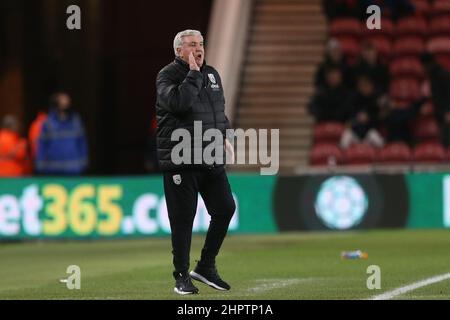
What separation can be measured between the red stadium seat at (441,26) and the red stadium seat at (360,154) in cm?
381

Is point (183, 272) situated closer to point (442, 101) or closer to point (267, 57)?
point (442, 101)

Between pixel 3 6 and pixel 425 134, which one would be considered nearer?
pixel 425 134

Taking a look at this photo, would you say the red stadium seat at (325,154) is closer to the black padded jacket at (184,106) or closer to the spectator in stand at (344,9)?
the spectator in stand at (344,9)

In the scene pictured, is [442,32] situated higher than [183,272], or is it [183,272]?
[442,32]

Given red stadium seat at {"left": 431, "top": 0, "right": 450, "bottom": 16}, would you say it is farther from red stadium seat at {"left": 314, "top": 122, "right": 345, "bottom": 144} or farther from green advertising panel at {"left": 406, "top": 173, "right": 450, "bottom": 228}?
green advertising panel at {"left": 406, "top": 173, "right": 450, "bottom": 228}

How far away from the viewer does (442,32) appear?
78.6 feet

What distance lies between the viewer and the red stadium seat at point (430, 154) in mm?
20969

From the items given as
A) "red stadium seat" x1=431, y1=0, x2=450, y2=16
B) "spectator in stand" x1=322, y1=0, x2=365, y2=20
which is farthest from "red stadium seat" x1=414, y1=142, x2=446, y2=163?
"red stadium seat" x1=431, y1=0, x2=450, y2=16

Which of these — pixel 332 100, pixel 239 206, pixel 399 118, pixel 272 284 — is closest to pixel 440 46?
pixel 399 118

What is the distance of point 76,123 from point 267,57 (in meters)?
4.12

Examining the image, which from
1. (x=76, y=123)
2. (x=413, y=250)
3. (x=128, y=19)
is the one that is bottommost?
(x=413, y=250)

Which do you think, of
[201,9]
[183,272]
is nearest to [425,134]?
[201,9]

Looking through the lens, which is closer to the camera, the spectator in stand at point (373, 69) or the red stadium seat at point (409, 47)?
the spectator in stand at point (373, 69)

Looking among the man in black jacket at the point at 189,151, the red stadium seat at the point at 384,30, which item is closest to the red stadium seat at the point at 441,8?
the red stadium seat at the point at 384,30
